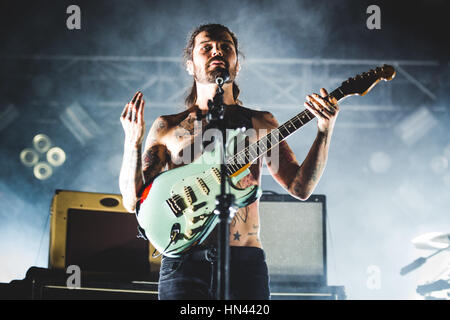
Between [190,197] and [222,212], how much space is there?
0.50 meters

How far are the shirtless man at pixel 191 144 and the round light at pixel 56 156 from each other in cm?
337

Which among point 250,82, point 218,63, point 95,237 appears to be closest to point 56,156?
point 250,82

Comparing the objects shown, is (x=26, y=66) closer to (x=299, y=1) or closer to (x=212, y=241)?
(x=299, y=1)

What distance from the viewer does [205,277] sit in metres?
2.43

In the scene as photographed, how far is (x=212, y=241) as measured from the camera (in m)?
2.57

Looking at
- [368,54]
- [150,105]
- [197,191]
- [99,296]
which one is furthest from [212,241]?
[368,54]

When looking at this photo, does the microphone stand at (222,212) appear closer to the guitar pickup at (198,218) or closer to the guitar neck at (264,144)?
the guitar pickup at (198,218)

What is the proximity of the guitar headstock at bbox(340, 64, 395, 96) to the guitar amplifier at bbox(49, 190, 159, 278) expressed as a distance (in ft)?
6.04

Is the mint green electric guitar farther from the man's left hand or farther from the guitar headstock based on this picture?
the guitar headstock

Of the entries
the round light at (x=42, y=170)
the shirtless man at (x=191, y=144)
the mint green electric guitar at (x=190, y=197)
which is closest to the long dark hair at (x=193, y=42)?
the shirtless man at (x=191, y=144)

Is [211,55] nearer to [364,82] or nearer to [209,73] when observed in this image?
[209,73]

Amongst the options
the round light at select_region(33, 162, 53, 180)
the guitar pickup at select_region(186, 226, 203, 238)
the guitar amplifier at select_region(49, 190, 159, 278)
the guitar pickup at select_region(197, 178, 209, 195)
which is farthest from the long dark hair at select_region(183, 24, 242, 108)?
the round light at select_region(33, 162, 53, 180)

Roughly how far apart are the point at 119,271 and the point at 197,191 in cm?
134

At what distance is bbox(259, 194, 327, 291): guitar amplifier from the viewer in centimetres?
378
